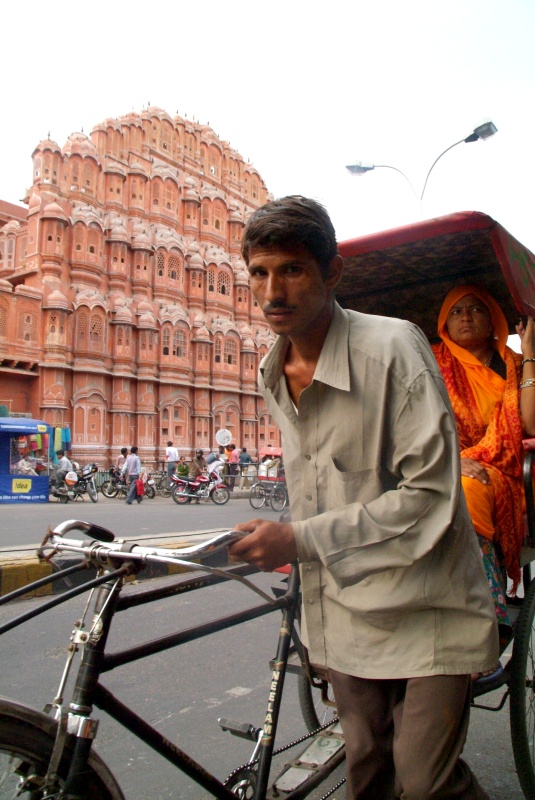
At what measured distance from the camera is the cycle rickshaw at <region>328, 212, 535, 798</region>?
196cm

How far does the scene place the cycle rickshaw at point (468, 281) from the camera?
1965 millimetres

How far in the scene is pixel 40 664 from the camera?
11.1 feet

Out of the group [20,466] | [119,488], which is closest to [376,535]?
[20,466]

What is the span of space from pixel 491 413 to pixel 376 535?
157 cm

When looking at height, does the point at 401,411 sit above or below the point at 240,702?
above

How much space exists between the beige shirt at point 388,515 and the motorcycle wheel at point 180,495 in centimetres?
1513

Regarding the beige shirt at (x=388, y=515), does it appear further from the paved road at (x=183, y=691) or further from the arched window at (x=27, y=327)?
the arched window at (x=27, y=327)

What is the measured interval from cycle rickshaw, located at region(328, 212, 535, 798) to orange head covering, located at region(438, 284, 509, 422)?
0.40 feet

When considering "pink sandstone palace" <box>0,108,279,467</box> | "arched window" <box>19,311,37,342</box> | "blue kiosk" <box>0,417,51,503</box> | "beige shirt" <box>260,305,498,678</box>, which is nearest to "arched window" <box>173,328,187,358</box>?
"pink sandstone palace" <box>0,108,279,467</box>

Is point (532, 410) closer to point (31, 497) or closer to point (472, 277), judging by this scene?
point (472, 277)

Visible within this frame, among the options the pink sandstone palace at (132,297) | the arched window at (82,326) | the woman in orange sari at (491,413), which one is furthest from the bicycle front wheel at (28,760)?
the arched window at (82,326)

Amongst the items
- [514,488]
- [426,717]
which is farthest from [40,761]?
[514,488]

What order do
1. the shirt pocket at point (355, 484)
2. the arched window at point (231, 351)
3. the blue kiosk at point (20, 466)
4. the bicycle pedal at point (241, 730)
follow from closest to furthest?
the shirt pocket at point (355, 484)
the bicycle pedal at point (241, 730)
the blue kiosk at point (20, 466)
the arched window at point (231, 351)

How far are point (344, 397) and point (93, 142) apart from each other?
122 feet
